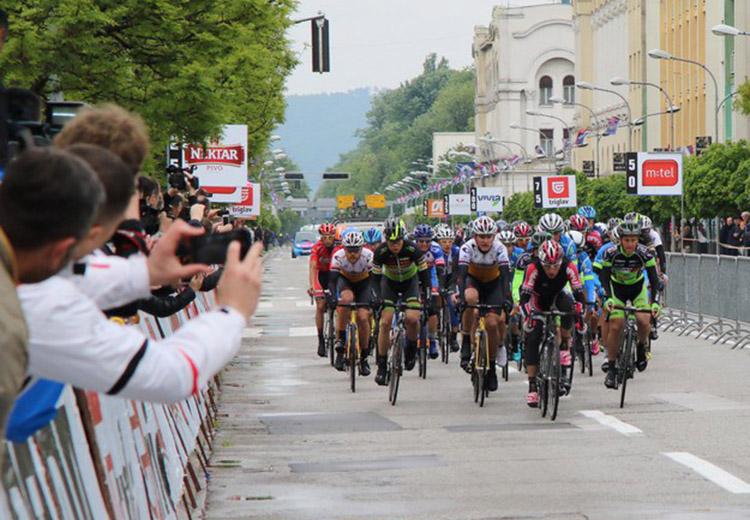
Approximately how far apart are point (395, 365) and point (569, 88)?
150028mm

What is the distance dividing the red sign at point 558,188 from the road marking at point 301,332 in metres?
19.1

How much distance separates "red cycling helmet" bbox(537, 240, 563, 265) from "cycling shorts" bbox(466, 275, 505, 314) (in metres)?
1.67

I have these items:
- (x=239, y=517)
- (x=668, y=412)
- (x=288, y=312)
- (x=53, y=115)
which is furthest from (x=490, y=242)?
(x=288, y=312)

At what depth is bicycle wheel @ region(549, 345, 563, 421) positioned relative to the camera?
1689 cm

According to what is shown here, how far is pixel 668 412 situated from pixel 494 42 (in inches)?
6242

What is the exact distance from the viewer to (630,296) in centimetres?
1906

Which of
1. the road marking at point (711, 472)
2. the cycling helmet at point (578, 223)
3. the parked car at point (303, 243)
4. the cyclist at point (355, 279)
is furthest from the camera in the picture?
the parked car at point (303, 243)

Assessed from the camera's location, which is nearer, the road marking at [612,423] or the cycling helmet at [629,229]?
the road marking at [612,423]

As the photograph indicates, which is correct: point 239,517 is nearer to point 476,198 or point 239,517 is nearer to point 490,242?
point 490,242

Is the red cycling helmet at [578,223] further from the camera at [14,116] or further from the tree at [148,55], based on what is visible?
the camera at [14,116]

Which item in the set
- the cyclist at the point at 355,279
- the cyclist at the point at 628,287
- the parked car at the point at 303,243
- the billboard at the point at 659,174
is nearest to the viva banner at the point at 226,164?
the billboard at the point at 659,174

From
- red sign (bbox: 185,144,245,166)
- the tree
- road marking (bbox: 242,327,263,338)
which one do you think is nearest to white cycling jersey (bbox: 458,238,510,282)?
the tree

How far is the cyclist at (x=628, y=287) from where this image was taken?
18.9m

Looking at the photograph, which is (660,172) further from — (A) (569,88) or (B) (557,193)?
(A) (569,88)
